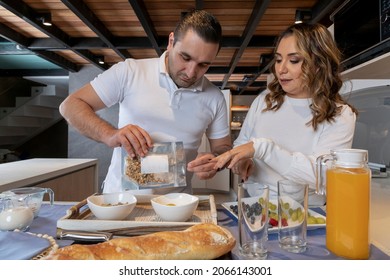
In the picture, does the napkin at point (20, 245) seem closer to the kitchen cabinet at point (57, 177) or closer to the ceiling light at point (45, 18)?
the kitchen cabinet at point (57, 177)

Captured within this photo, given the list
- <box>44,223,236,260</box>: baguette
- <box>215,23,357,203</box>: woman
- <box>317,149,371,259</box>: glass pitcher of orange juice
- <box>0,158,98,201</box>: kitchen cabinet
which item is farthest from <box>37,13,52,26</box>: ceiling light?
<box>317,149,371,259</box>: glass pitcher of orange juice

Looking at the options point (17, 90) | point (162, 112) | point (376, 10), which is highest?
point (17, 90)

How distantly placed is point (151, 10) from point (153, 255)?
7.38ft

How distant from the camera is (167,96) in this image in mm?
1210

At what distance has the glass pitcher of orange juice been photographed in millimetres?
565

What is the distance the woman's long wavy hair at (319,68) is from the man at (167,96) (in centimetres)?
31

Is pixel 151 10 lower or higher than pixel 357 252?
higher

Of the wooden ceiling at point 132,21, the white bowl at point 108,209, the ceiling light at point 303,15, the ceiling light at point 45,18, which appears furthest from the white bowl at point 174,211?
the ceiling light at point 45,18

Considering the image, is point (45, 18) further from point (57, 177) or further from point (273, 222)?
point (273, 222)

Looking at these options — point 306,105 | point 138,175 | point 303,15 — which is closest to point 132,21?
point 303,15

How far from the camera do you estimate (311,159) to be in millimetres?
970

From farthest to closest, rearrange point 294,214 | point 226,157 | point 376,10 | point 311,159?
point 376,10 < point 311,159 < point 226,157 < point 294,214
